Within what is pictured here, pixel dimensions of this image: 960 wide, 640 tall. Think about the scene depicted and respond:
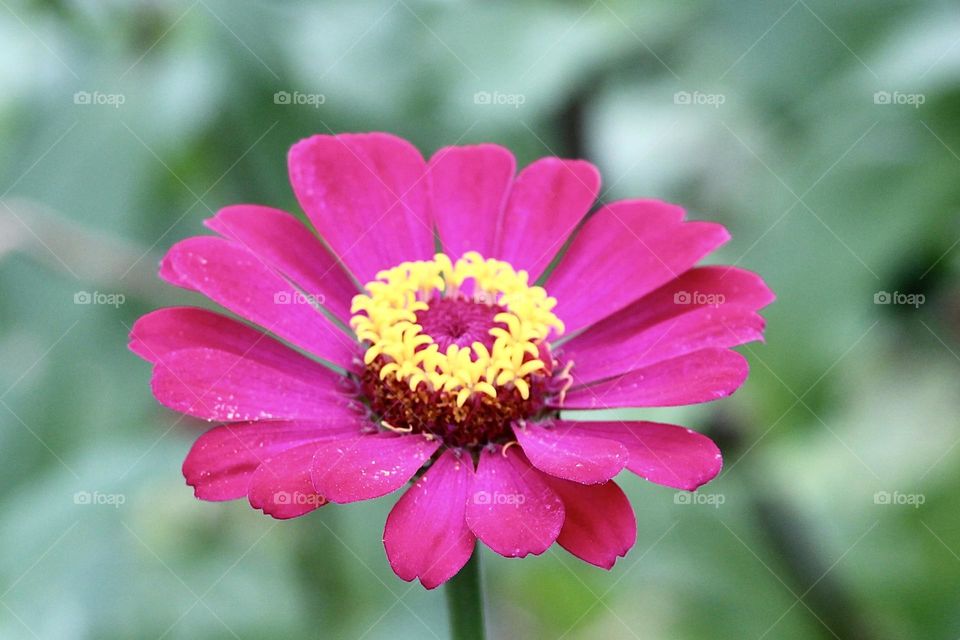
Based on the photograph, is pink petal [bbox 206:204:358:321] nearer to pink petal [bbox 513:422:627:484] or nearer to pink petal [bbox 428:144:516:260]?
pink petal [bbox 428:144:516:260]

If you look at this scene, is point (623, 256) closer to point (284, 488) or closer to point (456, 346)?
point (456, 346)

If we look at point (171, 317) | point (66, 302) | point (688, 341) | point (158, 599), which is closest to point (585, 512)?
point (688, 341)

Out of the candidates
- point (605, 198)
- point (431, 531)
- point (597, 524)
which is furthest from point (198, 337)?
point (605, 198)

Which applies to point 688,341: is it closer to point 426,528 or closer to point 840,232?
point 426,528

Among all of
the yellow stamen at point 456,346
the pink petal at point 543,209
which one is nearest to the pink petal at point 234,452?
the yellow stamen at point 456,346

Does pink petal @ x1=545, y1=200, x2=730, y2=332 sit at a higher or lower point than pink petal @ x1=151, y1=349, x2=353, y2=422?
higher

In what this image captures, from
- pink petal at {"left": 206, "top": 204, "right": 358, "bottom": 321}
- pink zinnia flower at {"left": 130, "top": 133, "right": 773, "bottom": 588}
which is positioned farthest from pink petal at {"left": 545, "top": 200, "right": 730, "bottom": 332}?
pink petal at {"left": 206, "top": 204, "right": 358, "bottom": 321}

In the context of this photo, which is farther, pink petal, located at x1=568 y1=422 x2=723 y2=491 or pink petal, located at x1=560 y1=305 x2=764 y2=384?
pink petal, located at x1=560 y1=305 x2=764 y2=384
